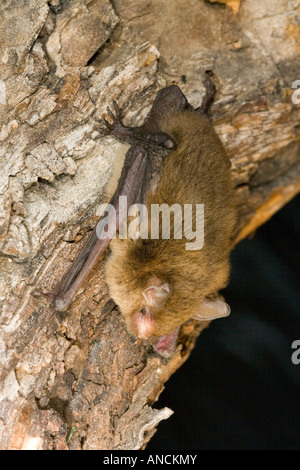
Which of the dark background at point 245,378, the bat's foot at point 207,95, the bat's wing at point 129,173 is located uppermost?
the bat's foot at point 207,95

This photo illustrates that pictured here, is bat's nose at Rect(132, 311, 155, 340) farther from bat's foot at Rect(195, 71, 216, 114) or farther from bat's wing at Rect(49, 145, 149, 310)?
bat's foot at Rect(195, 71, 216, 114)

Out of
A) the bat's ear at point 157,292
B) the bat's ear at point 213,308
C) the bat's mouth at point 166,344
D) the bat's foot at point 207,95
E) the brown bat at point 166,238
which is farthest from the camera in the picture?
the bat's foot at point 207,95

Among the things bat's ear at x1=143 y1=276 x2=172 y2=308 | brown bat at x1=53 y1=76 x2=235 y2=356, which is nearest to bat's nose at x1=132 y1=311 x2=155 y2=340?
brown bat at x1=53 y1=76 x2=235 y2=356

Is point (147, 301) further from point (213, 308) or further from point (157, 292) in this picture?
point (213, 308)

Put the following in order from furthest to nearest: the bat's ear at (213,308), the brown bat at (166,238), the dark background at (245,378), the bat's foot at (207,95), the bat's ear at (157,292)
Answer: the dark background at (245,378)
the bat's foot at (207,95)
the bat's ear at (213,308)
the brown bat at (166,238)
the bat's ear at (157,292)

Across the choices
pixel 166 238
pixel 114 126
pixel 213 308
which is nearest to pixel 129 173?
pixel 114 126

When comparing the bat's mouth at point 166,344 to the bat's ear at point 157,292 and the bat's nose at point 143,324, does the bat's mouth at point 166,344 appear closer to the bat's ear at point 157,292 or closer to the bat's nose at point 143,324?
the bat's nose at point 143,324

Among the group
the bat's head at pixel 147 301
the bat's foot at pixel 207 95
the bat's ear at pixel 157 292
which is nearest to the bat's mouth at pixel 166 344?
→ the bat's head at pixel 147 301
